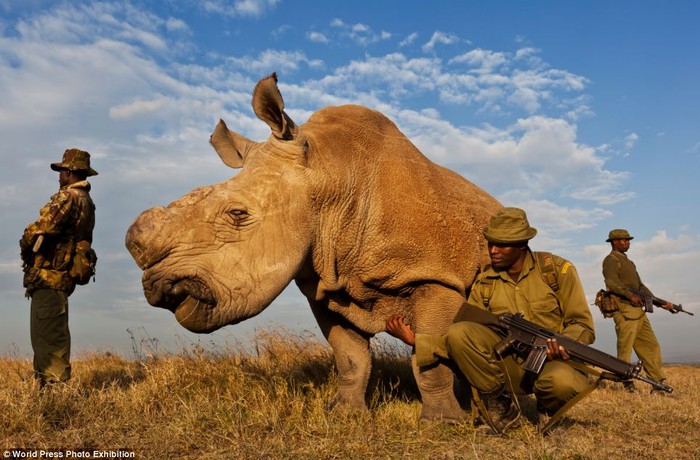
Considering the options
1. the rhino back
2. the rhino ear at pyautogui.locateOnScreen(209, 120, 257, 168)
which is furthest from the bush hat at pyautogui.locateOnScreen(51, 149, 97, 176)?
the rhino back

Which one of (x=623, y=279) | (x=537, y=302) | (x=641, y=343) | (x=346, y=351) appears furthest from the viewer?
(x=623, y=279)

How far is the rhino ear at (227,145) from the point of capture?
21.1ft

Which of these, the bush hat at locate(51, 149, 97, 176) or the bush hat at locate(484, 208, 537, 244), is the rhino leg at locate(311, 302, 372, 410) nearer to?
the bush hat at locate(484, 208, 537, 244)

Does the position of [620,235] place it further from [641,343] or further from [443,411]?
[443,411]

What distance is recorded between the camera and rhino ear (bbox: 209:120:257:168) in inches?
254

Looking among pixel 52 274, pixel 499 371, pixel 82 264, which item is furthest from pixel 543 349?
pixel 52 274

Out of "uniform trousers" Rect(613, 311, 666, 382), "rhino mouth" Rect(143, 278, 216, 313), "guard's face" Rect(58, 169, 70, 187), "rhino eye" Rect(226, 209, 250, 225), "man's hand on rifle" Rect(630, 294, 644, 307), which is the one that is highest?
"guard's face" Rect(58, 169, 70, 187)

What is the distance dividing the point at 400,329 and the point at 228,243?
6.20ft

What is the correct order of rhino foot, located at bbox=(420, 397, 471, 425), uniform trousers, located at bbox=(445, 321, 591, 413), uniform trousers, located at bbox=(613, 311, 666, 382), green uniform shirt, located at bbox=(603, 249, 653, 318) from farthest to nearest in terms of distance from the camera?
green uniform shirt, located at bbox=(603, 249, 653, 318), uniform trousers, located at bbox=(613, 311, 666, 382), rhino foot, located at bbox=(420, 397, 471, 425), uniform trousers, located at bbox=(445, 321, 591, 413)

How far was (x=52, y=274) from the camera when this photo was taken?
6973 millimetres

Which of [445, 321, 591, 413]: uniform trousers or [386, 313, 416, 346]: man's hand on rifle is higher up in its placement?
[386, 313, 416, 346]: man's hand on rifle

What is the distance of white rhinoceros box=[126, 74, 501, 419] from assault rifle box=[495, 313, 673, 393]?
0.76m

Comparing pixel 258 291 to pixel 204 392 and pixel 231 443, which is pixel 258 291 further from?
pixel 204 392

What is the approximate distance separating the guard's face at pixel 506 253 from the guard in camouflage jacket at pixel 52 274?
187 inches
